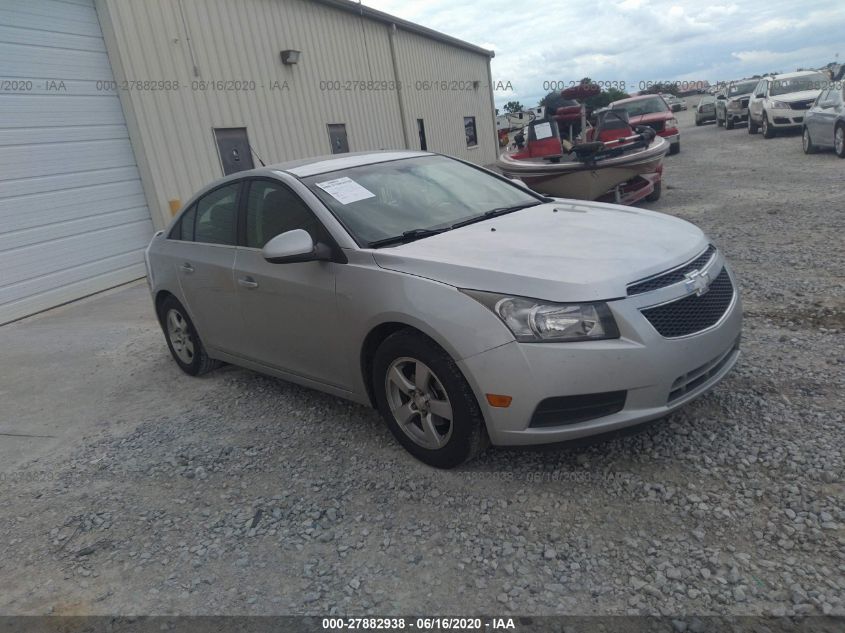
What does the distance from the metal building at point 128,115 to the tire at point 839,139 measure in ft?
32.8

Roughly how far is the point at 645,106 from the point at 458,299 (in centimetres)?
1623

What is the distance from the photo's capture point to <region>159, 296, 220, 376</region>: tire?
16.0 ft

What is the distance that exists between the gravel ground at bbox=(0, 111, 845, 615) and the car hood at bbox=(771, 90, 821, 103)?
1472 cm

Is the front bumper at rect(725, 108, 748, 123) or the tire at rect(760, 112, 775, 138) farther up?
the front bumper at rect(725, 108, 748, 123)

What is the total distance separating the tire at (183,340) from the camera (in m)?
4.88

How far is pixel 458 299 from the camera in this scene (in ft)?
9.43

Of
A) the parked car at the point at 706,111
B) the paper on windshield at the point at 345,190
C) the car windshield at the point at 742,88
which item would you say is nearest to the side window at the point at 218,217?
the paper on windshield at the point at 345,190

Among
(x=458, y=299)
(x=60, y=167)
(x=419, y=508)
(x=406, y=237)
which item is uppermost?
(x=60, y=167)

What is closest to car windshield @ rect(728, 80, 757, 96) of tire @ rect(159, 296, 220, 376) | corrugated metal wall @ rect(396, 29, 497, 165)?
corrugated metal wall @ rect(396, 29, 497, 165)

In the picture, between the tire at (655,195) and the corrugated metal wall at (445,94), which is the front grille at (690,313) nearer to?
the tire at (655,195)

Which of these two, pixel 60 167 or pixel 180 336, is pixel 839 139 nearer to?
pixel 180 336

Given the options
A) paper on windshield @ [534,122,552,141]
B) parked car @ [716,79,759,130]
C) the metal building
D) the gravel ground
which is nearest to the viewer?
the gravel ground

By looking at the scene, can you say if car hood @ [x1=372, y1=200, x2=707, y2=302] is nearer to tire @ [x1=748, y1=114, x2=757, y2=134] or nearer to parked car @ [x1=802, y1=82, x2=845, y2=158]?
parked car @ [x1=802, y1=82, x2=845, y2=158]

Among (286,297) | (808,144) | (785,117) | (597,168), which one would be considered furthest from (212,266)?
(785,117)
